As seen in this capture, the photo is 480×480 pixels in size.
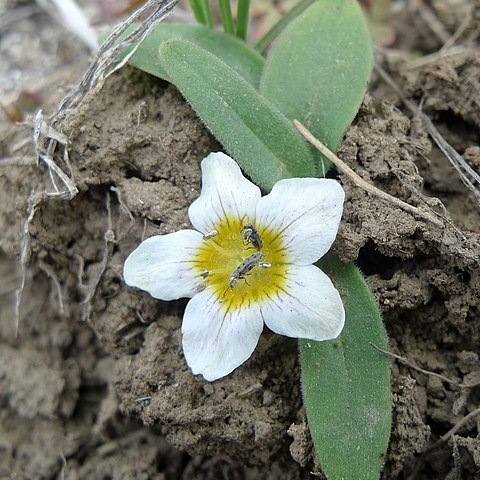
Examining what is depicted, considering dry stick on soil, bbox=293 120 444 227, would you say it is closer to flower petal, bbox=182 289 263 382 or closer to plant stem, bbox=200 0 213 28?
flower petal, bbox=182 289 263 382

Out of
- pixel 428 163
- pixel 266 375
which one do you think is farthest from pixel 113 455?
pixel 428 163

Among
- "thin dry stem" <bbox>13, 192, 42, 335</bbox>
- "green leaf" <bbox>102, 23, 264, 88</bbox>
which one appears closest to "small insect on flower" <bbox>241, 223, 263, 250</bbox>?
"green leaf" <bbox>102, 23, 264, 88</bbox>

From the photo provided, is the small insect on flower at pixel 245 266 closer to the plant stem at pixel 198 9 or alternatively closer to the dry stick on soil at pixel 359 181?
the dry stick on soil at pixel 359 181

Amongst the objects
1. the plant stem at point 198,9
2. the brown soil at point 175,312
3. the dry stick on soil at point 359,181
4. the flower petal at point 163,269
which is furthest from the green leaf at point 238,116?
the plant stem at point 198,9

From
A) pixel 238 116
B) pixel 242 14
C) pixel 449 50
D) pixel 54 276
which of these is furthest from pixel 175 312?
pixel 449 50

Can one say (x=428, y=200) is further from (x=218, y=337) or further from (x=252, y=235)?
(x=218, y=337)

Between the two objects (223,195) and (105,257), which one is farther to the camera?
(105,257)
